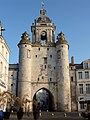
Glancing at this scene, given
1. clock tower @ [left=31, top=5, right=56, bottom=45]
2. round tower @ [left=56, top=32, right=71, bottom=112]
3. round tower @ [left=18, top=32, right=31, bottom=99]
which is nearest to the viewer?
round tower @ [left=56, top=32, right=71, bottom=112]

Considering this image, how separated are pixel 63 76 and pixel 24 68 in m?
9.18

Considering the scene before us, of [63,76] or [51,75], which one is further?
[51,75]

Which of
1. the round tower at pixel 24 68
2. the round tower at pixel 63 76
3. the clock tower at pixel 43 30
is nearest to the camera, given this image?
the round tower at pixel 63 76

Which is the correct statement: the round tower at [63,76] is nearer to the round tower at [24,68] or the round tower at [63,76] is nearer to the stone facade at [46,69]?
the stone facade at [46,69]

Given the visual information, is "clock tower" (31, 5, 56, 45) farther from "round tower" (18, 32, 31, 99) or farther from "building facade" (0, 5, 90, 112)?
"round tower" (18, 32, 31, 99)

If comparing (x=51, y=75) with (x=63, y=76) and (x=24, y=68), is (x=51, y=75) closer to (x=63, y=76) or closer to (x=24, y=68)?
(x=63, y=76)

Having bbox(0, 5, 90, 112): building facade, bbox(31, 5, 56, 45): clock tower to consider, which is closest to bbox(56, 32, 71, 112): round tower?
bbox(0, 5, 90, 112): building facade

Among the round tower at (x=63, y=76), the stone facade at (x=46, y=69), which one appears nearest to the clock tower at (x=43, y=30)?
the stone facade at (x=46, y=69)

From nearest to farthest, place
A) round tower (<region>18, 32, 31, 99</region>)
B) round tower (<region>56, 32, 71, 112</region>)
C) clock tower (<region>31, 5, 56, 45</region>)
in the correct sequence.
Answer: round tower (<region>56, 32, 71, 112</region>) < round tower (<region>18, 32, 31, 99</region>) < clock tower (<region>31, 5, 56, 45</region>)

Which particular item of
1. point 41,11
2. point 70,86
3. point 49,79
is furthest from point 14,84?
point 41,11

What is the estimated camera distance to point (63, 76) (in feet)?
168

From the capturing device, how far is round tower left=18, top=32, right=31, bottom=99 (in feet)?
165

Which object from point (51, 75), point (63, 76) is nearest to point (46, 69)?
point (51, 75)

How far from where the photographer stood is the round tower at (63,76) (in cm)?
4984
